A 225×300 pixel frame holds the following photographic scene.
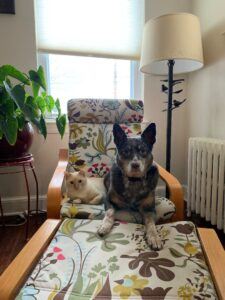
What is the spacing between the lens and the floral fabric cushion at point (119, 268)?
2.35 feet

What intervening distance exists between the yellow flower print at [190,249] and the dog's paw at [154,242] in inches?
3.8

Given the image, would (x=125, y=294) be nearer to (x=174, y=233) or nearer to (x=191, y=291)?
(x=191, y=291)

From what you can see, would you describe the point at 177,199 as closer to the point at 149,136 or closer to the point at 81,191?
the point at 149,136

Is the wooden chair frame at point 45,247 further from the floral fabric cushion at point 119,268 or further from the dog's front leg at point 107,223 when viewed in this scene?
the dog's front leg at point 107,223

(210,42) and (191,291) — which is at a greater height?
(210,42)

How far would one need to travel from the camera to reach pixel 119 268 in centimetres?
82

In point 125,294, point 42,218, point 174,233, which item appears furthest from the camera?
point 42,218

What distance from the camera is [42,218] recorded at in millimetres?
2180

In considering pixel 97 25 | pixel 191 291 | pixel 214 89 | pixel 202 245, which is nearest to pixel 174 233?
pixel 202 245

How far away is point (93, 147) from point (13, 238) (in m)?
0.93

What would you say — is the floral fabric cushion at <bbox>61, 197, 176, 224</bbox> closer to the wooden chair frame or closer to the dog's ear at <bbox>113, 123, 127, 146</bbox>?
the wooden chair frame

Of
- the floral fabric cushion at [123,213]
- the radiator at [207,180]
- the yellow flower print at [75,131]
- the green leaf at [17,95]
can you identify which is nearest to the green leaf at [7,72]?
the green leaf at [17,95]

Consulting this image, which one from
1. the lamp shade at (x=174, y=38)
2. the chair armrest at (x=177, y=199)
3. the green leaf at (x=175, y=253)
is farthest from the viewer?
the lamp shade at (x=174, y=38)

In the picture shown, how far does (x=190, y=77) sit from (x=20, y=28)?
1658 millimetres
